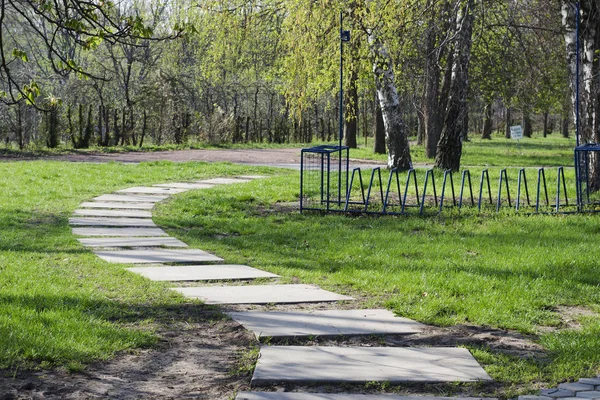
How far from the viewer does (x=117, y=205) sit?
11.6 m

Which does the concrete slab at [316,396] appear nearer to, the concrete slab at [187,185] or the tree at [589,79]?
the tree at [589,79]

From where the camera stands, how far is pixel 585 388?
390cm

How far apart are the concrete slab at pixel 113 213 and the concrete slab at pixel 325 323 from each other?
550 centimetres

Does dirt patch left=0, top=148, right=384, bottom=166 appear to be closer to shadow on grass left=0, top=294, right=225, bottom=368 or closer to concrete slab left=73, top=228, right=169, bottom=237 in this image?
concrete slab left=73, top=228, right=169, bottom=237

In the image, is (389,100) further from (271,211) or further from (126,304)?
(126,304)

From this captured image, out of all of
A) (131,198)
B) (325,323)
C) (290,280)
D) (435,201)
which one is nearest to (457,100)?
(435,201)

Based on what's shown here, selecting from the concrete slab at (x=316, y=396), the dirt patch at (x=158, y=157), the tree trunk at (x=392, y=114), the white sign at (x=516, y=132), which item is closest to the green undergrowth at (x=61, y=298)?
the concrete slab at (x=316, y=396)

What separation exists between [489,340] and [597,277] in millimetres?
2277

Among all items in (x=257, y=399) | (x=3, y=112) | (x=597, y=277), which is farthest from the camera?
(x=3, y=112)

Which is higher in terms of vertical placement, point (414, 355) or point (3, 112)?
point (3, 112)

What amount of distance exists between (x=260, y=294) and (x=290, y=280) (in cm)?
69

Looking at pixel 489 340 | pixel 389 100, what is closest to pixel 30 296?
pixel 489 340

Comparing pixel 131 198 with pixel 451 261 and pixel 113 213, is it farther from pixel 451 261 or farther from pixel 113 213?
pixel 451 261

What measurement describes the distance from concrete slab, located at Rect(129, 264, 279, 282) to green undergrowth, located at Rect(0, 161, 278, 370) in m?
0.24
